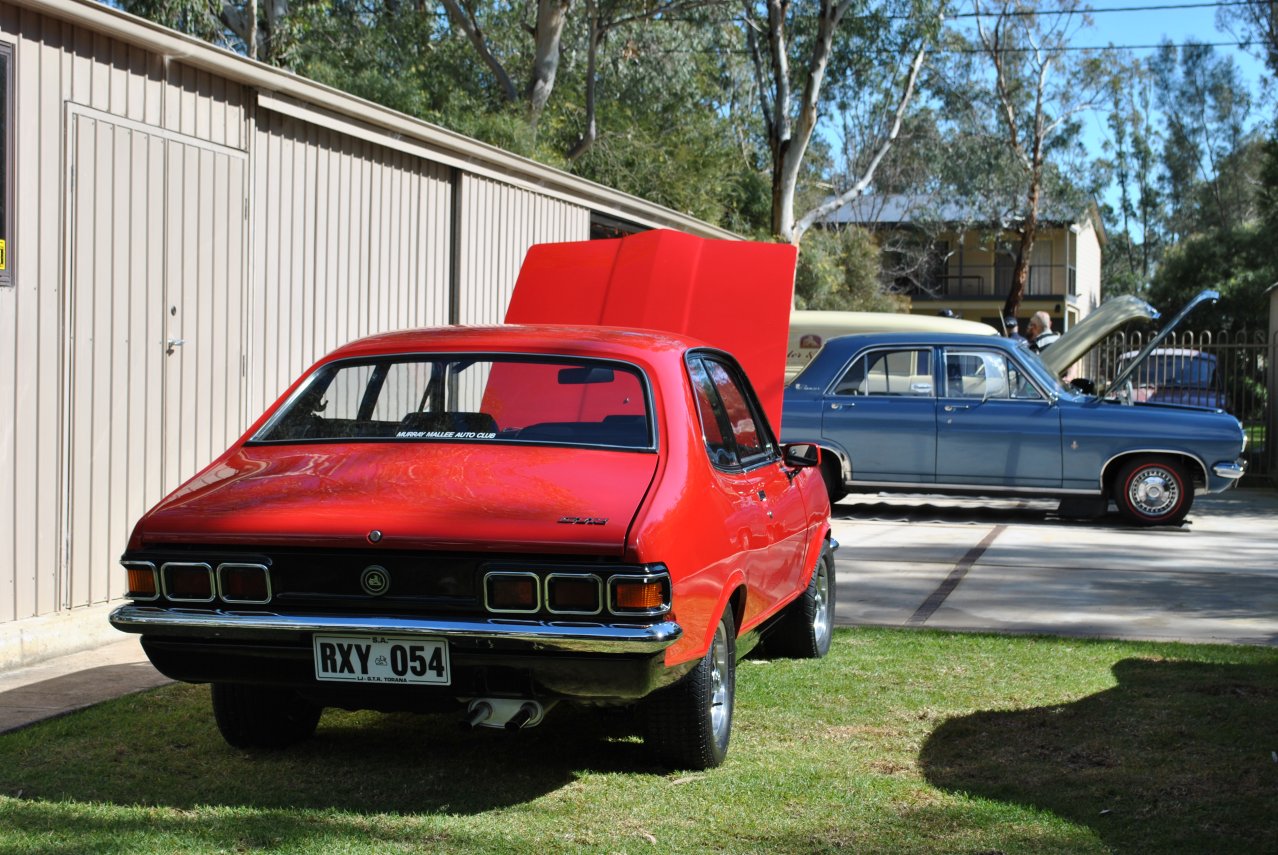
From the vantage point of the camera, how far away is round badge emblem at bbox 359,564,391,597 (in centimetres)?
438

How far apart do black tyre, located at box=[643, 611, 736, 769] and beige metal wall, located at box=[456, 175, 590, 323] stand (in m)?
6.45

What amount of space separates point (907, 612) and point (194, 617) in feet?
17.0

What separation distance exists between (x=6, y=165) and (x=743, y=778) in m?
4.37

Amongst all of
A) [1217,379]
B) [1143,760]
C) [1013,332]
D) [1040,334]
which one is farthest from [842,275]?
[1143,760]

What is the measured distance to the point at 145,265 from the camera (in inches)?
298

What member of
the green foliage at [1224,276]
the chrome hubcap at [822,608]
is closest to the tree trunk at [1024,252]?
the green foliage at [1224,276]

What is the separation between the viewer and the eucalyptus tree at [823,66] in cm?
3064

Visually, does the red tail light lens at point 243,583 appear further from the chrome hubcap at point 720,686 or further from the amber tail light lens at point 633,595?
the chrome hubcap at point 720,686

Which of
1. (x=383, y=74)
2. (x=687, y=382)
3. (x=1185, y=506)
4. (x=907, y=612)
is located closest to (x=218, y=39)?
(x=383, y=74)

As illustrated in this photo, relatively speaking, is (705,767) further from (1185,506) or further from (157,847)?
(1185,506)

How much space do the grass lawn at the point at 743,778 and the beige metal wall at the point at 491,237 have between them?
546 centimetres

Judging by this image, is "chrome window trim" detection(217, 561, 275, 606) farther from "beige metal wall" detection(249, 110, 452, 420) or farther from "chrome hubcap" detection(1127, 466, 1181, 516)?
"chrome hubcap" detection(1127, 466, 1181, 516)

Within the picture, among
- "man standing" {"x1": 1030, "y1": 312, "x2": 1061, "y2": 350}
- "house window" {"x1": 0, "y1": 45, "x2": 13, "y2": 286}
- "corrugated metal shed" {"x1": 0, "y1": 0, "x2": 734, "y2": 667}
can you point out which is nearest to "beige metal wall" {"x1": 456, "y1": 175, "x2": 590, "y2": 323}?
"corrugated metal shed" {"x1": 0, "y1": 0, "x2": 734, "y2": 667}

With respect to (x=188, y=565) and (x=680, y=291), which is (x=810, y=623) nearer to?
(x=680, y=291)
